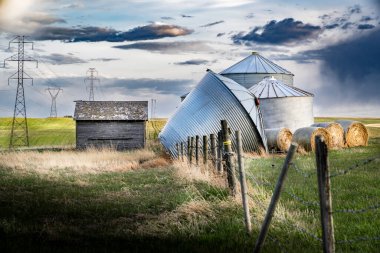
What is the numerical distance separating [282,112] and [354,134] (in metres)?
6.44

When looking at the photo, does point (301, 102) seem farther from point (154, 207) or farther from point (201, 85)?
point (154, 207)

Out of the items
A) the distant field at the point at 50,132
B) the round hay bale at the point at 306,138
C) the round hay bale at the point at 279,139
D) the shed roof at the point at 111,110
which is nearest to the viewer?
the round hay bale at the point at 306,138

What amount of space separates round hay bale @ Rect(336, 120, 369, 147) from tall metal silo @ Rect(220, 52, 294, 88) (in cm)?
1332

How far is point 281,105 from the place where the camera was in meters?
35.6

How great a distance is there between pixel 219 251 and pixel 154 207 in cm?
392

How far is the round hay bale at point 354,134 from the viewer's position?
2994 cm

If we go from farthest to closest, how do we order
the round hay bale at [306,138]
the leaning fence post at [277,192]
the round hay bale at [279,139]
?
the round hay bale at [279,139] < the round hay bale at [306,138] < the leaning fence post at [277,192]

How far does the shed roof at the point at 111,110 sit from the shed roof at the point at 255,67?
26.6 ft

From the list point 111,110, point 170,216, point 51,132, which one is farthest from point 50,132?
point 170,216

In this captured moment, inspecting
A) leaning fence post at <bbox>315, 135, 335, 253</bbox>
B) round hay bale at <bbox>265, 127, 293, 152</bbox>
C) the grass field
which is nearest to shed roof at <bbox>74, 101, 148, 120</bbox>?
round hay bale at <bbox>265, 127, 293, 152</bbox>

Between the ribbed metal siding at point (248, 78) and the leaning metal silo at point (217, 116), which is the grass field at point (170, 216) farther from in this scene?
the ribbed metal siding at point (248, 78)

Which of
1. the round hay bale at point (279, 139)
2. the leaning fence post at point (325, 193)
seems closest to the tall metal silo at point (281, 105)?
the round hay bale at point (279, 139)

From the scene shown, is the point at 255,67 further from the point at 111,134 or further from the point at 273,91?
the point at 111,134

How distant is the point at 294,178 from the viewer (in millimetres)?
14617
